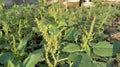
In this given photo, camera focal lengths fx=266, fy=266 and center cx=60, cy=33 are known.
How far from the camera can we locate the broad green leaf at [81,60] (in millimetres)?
1694

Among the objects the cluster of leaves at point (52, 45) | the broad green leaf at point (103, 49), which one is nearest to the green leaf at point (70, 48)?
the cluster of leaves at point (52, 45)

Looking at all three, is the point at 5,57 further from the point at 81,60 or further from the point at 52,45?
the point at 81,60

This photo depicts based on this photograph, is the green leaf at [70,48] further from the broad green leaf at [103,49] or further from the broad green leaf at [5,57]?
the broad green leaf at [5,57]

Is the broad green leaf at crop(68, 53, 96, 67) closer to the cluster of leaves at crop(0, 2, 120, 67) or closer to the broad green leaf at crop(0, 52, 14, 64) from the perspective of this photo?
the cluster of leaves at crop(0, 2, 120, 67)

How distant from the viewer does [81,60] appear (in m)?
1.72

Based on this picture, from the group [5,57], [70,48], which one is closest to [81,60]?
[70,48]

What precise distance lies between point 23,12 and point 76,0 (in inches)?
128

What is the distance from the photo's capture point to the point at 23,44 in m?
2.02

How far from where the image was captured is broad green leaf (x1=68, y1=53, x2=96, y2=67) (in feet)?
5.56

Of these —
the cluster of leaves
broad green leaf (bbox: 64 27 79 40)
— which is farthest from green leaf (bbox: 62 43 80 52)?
broad green leaf (bbox: 64 27 79 40)

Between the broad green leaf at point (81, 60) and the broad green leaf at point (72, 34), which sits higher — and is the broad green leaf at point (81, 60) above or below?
below

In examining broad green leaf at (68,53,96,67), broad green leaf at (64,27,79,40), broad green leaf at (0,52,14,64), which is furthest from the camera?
broad green leaf at (64,27,79,40)

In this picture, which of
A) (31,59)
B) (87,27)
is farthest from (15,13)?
(31,59)

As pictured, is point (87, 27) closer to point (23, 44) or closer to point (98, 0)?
point (23, 44)
